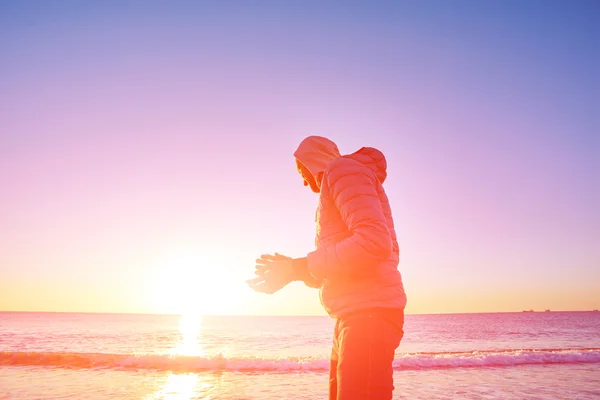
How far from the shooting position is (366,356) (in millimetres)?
2068

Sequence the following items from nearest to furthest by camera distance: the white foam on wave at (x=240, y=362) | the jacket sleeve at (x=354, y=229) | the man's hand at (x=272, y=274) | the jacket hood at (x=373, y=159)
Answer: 1. the jacket sleeve at (x=354, y=229)
2. the man's hand at (x=272, y=274)
3. the jacket hood at (x=373, y=159)
4. the white foam on wave at (x=240, y=362)

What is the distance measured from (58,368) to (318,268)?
51.3 ft

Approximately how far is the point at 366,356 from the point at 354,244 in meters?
0.56

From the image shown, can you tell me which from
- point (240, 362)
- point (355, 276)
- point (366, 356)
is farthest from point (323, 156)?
point (240, 362)

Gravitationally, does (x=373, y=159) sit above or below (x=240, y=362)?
above

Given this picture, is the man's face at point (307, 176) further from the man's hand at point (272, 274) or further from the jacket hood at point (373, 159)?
the man's hand at point (272, 274)

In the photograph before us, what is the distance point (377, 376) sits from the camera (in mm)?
2076

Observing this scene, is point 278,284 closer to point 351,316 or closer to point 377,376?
point 351,316

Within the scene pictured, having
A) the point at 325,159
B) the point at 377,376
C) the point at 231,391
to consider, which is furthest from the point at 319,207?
the point at 231,391

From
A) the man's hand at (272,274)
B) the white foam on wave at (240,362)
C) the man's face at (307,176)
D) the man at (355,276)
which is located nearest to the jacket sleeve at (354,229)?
the man at (355,276)

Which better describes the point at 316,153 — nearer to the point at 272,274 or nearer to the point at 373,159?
the point at 373,159

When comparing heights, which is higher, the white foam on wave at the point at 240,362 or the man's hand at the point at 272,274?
the man's hand at the point at 272,274

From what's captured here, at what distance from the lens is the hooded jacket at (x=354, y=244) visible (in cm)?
204

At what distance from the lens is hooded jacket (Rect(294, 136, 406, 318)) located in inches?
80.4
